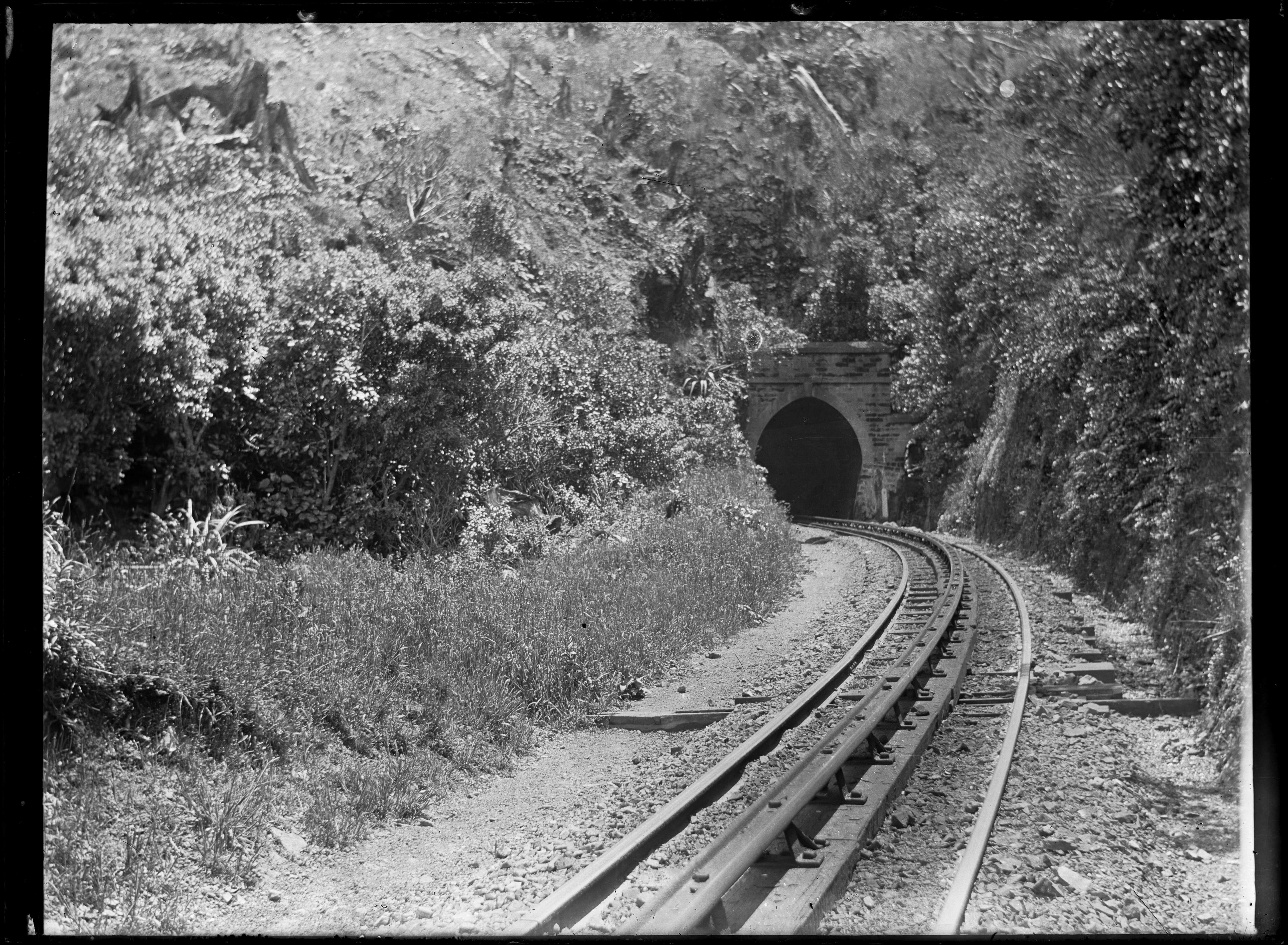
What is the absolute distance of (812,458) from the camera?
30.7 ft

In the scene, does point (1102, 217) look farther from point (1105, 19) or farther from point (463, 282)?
point (463, 282)

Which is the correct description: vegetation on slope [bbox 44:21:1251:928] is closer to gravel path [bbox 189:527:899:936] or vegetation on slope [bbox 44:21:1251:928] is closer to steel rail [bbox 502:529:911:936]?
gravel path [bbox 189:527:899:936]

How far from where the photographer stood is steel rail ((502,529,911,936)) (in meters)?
2.99

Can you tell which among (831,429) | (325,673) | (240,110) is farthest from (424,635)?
(240,110)

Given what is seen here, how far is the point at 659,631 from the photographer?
21.3 feet

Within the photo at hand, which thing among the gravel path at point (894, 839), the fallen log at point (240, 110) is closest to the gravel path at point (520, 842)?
the gravel path at point (894, 839)

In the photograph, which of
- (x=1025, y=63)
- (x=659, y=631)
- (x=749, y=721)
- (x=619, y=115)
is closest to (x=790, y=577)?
(x=659, y=631)

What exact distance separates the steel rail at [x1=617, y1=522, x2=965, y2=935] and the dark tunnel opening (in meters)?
2.28

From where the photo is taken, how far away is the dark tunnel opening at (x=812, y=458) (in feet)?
23.6

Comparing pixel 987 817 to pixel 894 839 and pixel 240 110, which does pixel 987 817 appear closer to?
pixel 894 839

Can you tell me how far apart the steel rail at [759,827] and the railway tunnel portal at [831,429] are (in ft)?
7.44

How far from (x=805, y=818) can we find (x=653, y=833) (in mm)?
732

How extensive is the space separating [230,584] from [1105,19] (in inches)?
245

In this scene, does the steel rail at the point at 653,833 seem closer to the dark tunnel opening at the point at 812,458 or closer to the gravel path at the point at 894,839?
the gravel path at the point at 894,839
